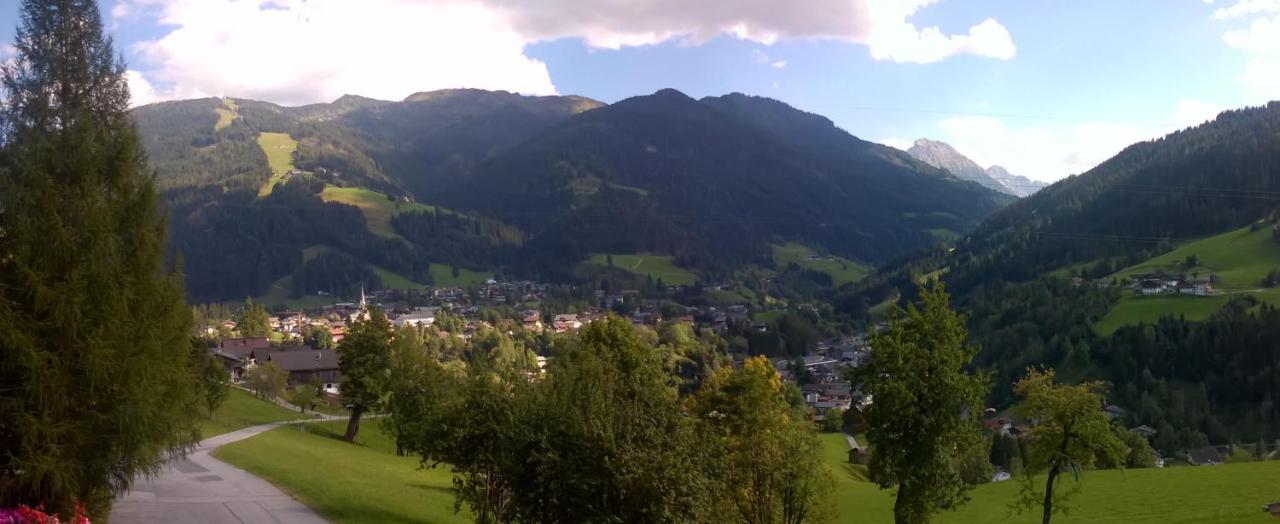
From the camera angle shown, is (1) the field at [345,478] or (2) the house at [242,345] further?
(2) the house at [242,345]

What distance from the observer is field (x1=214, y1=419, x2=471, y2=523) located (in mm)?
26078

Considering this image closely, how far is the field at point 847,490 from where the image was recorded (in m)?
27.6

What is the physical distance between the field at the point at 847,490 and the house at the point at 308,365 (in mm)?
43300

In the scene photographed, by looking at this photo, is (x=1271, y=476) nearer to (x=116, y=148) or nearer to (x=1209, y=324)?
(x=116, y=148)

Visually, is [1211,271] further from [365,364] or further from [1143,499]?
[365,364]

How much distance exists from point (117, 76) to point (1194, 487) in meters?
46.9

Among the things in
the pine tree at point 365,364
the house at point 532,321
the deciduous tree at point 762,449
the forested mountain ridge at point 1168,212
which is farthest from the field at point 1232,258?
the pine tree at point 365,364

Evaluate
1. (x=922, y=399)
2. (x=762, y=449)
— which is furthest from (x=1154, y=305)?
(x=922, y=399)

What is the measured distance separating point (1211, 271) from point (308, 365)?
472 feet

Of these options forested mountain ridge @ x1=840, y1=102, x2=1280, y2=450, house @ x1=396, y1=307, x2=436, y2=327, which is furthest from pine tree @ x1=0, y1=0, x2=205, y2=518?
house @ x1=396, y1=307, x2=436, y2=327

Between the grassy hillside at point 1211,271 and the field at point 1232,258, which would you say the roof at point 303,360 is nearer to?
the grassy hillside at point 1211,271

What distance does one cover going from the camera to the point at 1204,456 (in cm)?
7825

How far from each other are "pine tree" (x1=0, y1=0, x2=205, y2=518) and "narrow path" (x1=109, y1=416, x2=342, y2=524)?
13.4ft

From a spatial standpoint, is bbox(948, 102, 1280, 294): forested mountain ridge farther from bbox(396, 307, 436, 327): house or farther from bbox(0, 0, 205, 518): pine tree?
bbox(0, 0, 205, 518): pine tree
